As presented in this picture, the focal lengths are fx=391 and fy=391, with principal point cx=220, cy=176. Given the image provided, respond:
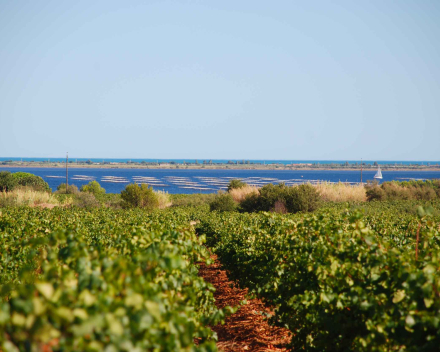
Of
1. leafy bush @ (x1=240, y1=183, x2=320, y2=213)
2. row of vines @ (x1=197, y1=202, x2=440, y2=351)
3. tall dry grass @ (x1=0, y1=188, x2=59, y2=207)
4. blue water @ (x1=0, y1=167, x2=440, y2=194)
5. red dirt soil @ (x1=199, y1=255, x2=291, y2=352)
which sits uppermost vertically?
row of vines @ (x1=197, y1=202, x2=440, y2=351)

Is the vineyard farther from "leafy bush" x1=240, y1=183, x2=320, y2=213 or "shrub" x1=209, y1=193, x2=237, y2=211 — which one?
"shrub" x1=209, y1=193, x2=237, y2=211

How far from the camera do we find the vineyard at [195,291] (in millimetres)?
1569

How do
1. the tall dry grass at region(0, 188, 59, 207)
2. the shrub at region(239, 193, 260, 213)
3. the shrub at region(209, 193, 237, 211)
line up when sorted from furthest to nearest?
1. the shrub at region(239, 193, 260, 213)
2. the tall dry grass at region(0, 188, 59, 207)
3. the shrub at region(209, 193, 237, 211)

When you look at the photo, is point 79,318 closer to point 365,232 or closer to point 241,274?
point 365,232

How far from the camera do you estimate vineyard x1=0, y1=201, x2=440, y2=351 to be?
157 centimetres

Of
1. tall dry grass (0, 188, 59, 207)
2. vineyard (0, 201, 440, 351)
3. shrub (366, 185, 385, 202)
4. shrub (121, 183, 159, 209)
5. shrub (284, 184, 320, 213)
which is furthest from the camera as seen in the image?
shrub (366, 185, 385, 202)

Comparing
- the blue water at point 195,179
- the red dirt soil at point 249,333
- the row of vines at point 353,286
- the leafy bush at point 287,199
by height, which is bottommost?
the blue water at point 195,179

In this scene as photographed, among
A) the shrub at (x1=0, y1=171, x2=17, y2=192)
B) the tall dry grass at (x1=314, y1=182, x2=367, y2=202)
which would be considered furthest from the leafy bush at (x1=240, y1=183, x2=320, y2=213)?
the shrub at (x1=0, y1=171, x2=17, y2=192)

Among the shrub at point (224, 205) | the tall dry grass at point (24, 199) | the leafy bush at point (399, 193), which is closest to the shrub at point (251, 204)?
the shrub at point (224, 205)

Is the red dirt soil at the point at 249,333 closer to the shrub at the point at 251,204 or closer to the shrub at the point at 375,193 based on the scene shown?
the shrub at the point at 251,204

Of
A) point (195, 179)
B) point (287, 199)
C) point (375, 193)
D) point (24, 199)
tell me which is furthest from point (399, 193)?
point (195, 179)

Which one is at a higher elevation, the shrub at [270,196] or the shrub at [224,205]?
→ the shrub at [270,196]

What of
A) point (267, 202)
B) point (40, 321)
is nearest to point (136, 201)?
point (267, 202)

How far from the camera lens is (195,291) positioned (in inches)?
137
